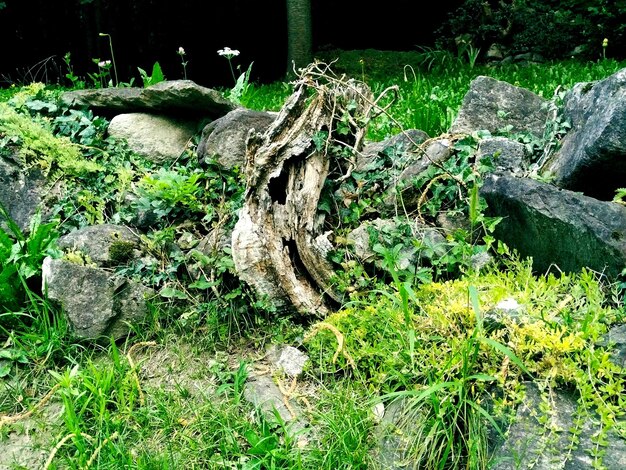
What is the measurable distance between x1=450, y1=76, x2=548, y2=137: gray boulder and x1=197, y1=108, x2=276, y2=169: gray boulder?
1.37 meters

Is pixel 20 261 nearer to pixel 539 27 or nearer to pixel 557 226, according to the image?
pixel 557 226

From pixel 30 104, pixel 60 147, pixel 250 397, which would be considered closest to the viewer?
pixel 250 397

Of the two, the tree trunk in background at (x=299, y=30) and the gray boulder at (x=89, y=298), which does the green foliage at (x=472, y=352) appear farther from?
the tree trunk in background at (x=299, y=30)

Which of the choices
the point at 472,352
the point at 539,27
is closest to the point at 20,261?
the point at 472,352

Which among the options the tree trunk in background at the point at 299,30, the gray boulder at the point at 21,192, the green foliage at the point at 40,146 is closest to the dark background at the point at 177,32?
the tree trunk in background at the point at 299,30

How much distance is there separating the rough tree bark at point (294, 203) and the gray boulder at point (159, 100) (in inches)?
45.2

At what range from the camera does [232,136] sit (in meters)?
4.65

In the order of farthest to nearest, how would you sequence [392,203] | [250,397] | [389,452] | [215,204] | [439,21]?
1. [439,21]
2. [215,204]
3. [392,203]
4. [250,397]
5. [389,452]

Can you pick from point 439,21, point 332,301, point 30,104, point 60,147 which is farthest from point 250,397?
point 439,21

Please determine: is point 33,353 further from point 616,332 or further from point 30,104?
point 616,332

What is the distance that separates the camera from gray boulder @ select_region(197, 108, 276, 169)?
15.2 feet

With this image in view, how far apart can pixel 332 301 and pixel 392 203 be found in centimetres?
78

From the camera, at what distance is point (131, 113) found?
543 centimetres

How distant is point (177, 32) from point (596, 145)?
10174 mm
